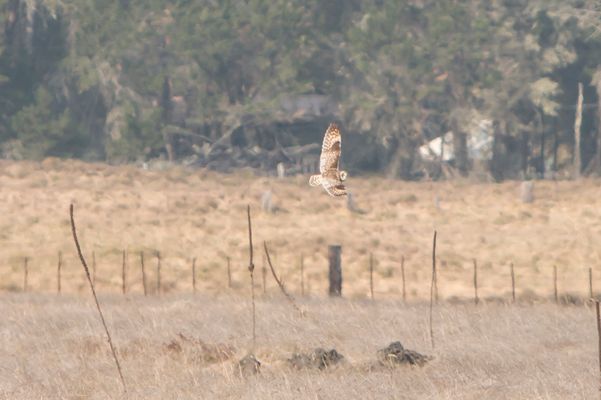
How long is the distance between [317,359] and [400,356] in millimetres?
853

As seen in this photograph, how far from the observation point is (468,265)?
3316cm

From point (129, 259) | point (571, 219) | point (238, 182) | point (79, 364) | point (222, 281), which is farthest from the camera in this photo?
point (238, 182)

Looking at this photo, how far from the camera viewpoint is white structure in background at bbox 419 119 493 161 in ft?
196

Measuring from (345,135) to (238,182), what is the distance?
8436 mm

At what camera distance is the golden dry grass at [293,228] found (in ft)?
99.7

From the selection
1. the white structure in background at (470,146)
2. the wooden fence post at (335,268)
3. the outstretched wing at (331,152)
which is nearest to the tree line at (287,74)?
the white structure in background at (470,146)

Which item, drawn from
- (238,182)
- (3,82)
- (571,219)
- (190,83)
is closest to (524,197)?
(571,219)

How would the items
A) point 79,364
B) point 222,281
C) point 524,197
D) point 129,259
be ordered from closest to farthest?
point 79,364, point 222,281, point 129,259, point 524,197

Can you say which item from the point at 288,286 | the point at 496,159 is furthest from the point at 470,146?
the point at 288,286

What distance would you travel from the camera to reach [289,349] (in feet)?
49.3

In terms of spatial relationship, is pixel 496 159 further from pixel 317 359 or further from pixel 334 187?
pixel 334 187

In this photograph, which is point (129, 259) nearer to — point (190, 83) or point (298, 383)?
point (298, 383)

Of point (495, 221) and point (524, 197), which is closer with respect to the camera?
point (495, 221)

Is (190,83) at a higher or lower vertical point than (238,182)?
higher
